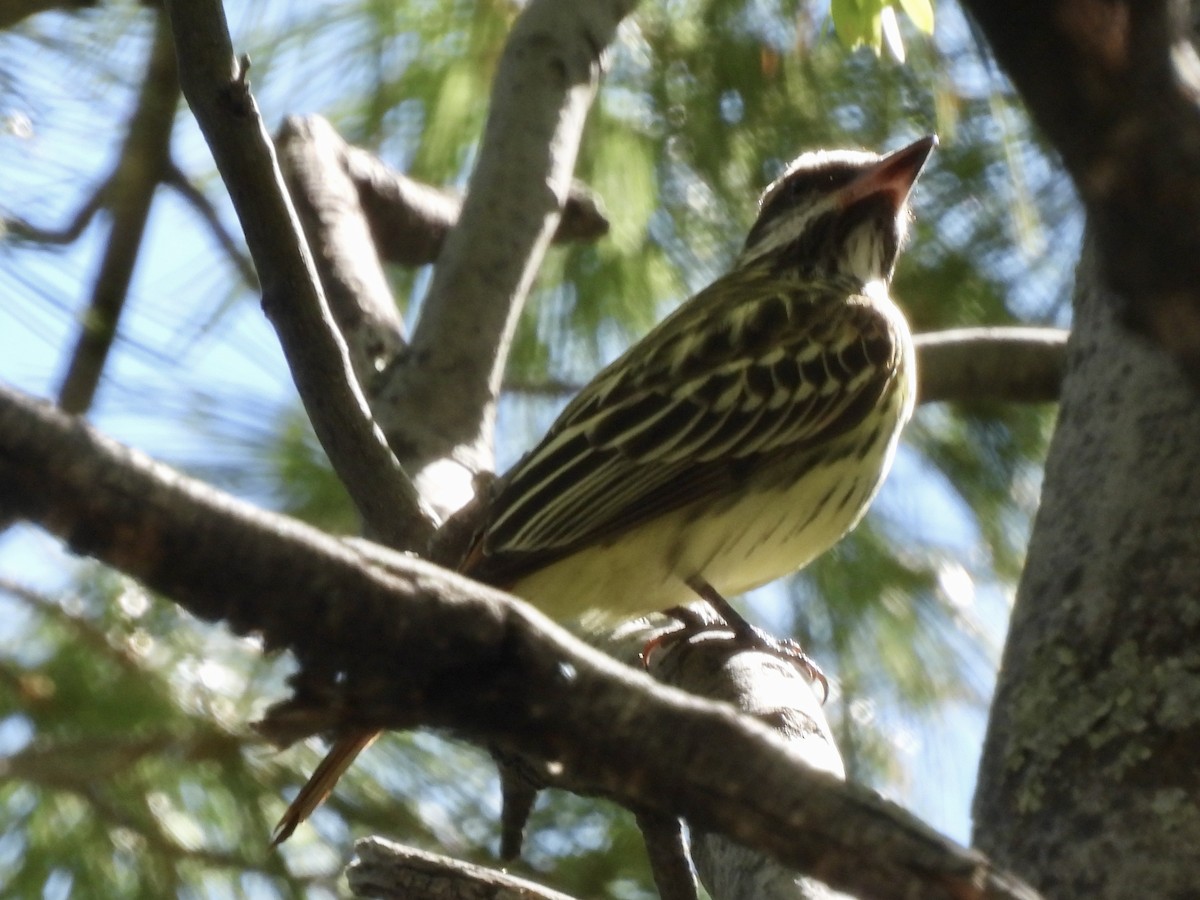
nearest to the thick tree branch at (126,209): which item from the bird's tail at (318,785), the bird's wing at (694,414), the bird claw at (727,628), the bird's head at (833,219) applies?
the bird's wing at (694,414)

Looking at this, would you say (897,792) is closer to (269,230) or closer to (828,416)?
(828,416)

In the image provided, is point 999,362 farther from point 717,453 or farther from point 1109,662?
point 1109,662

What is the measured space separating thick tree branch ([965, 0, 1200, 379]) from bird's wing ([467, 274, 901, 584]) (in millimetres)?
2507

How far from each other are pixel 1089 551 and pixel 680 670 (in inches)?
39.2

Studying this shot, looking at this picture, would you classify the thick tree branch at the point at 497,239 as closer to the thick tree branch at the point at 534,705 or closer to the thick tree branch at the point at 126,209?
the thick tree branch at the point at 126,209

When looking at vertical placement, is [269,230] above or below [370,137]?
above

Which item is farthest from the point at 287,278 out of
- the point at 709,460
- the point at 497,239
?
the point at 709,460

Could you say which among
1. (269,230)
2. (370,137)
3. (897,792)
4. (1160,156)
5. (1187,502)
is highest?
(1160,156)

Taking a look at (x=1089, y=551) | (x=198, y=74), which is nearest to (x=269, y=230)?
(x=198, y=74)

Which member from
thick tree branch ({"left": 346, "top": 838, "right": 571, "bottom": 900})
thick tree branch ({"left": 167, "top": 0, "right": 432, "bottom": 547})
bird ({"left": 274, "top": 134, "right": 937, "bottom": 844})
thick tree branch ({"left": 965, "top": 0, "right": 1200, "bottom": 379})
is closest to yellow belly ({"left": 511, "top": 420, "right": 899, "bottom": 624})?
bird ({"left": 274, "top": 134, "right": 937, "bottom": 844})

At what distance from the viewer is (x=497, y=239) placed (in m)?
4.12

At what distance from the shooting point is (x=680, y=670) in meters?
3.57

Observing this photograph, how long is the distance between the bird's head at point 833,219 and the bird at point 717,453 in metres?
0.03

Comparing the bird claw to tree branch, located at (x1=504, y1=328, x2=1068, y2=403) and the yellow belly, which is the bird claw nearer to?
the yellow belly
